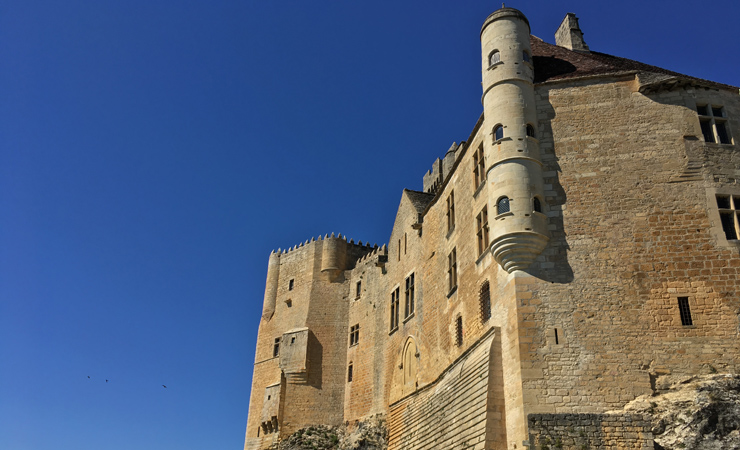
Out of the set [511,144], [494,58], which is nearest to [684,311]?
[511,144]

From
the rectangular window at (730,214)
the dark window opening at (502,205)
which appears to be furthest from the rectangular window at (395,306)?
the rectangular window at (730,214)

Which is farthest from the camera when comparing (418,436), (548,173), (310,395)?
(310,395)

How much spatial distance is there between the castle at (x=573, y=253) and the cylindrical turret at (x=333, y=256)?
33.1 ft

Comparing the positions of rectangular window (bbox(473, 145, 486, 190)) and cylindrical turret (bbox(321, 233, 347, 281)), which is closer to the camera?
rectangular window (bbox(473, 145, 486, 190))

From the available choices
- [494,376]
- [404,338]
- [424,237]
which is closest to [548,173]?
[494,376]

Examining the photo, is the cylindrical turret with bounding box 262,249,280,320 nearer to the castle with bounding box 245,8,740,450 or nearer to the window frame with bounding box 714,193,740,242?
the castle with bounding box 245,8,740,450

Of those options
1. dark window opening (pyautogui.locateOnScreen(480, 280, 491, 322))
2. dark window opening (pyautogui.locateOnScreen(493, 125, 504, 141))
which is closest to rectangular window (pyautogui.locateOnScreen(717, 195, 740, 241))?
dark window opening (pyautogui.locateOnScreen(493, 125, 504, 141))

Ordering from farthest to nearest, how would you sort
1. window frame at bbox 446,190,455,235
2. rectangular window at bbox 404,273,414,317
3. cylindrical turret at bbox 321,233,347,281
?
cylindrical turret at bbox 321,233,347,281, rectangular window at bbox 404,273,414,317, window frame at bbox 446,190,455,235

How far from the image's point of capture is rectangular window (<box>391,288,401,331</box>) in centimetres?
2812

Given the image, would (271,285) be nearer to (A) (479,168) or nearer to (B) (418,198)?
(B) (418,198)

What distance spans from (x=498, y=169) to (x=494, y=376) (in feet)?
17.8

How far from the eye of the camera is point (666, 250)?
54.9 feet

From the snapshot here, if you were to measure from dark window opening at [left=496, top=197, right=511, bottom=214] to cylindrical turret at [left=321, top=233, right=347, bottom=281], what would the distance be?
16.9 metres

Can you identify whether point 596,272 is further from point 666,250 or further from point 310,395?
point 310,395
